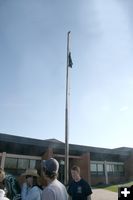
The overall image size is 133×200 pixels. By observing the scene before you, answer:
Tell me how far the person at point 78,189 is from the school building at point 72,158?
59.0 ft

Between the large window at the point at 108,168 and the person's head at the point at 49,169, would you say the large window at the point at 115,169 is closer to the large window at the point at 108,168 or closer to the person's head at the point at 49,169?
the large window at the point at 108,168

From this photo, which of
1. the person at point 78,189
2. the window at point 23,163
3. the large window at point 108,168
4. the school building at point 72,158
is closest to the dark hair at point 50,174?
the person at point 78,189

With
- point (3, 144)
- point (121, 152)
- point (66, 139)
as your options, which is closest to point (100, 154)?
point (121, 152)

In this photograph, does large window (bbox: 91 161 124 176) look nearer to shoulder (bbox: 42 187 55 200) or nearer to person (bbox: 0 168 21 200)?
person (bbox: 0 168 21 200)

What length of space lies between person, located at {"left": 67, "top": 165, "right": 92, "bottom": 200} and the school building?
1799cm

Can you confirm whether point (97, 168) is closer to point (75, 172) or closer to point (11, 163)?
point (11, 163)

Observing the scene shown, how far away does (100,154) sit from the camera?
3431cm

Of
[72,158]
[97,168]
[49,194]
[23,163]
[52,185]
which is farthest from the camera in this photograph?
[97,168]

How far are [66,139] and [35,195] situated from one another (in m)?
8.26

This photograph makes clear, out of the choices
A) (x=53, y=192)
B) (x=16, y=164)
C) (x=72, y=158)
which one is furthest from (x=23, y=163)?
(x=53, y=192)

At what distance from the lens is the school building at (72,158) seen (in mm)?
25406

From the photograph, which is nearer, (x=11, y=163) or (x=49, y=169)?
(x=49, y=169)

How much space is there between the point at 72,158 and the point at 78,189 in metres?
25.1

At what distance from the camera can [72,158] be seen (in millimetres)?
31297
